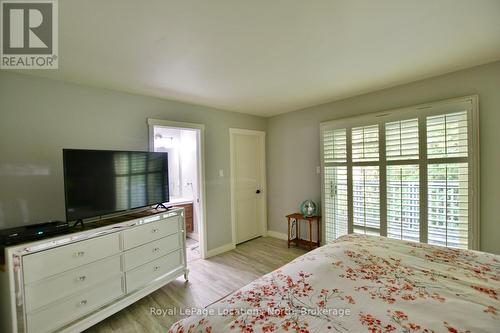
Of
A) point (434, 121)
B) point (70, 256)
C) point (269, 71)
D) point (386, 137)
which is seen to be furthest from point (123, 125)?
point (434, 121)

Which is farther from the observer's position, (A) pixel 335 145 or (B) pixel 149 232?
(A) pixel 335 145

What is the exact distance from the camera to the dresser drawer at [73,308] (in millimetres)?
1621

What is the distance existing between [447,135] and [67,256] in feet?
13.2

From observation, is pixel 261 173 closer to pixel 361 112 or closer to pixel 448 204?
pixel 361 112

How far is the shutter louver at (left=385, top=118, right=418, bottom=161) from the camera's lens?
268 cm

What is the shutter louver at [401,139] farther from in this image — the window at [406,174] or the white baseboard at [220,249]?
the white baseboard at [220,249]

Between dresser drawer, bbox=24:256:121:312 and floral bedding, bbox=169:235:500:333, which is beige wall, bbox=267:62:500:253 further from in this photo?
dresser drawer, bbox=24:256:121:312

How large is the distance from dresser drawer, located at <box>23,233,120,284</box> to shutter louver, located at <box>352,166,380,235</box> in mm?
3082

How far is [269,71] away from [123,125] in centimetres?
188

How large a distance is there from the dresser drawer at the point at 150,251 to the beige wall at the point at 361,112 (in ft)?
7.17

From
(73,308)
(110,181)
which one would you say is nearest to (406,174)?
(110,181)

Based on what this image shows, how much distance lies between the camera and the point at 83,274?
187cm

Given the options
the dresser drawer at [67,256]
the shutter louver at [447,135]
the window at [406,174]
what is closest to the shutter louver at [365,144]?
the window at [406,174]

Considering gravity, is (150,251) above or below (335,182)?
below
